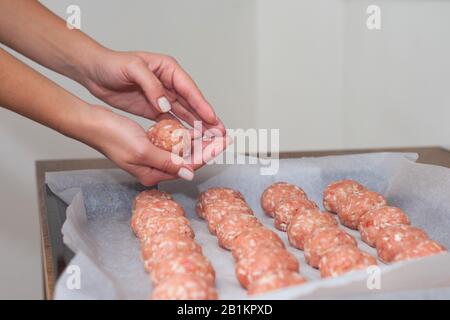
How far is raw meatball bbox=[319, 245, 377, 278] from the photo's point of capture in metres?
1.30

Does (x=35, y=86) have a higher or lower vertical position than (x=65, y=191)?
higher

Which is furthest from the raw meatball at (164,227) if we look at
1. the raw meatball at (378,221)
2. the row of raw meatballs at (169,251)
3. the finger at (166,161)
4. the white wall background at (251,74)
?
the white wall background at (251,74)

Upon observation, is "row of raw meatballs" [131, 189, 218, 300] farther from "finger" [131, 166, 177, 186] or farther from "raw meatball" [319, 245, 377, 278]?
"raw meatball" [319, 245, 377, 278]

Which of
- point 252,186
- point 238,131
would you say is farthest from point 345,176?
point 238,131

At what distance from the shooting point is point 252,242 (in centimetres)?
145

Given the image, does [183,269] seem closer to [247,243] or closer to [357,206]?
[247,243]

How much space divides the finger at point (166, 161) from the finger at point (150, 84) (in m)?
0.19

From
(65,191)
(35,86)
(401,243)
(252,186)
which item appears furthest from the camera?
(252,186)

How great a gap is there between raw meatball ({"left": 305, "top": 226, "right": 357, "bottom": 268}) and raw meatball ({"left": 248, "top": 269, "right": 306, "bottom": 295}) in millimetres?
217

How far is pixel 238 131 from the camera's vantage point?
3.17m

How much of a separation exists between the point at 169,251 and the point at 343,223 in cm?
59

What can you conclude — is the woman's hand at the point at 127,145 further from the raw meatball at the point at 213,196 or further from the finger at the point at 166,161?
the raw meatball at the point at 213,196
